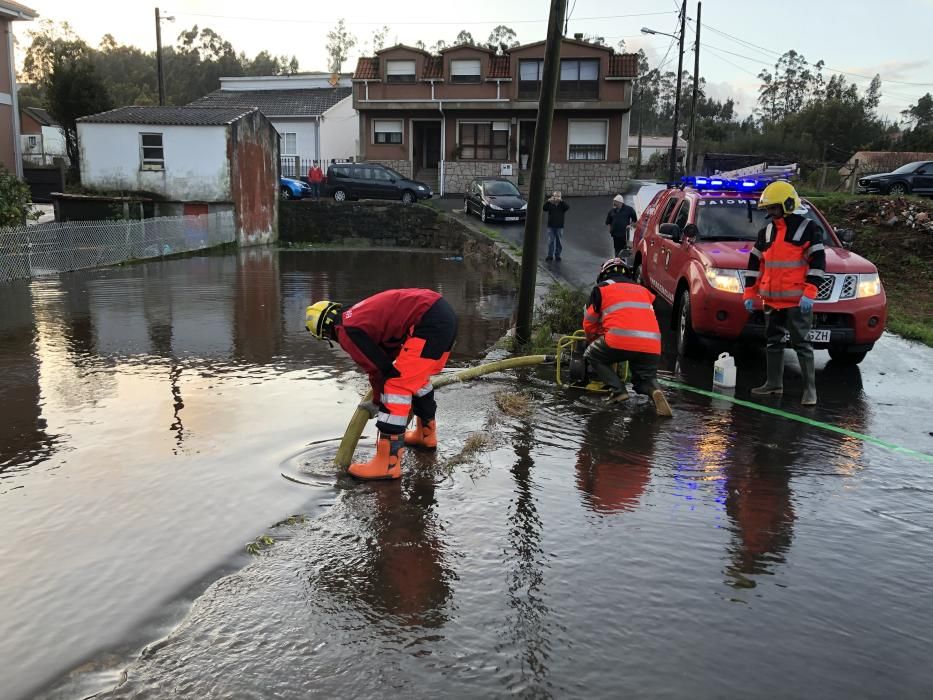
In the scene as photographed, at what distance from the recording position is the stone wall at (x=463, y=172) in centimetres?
3988

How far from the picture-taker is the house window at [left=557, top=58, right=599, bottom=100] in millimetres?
39344

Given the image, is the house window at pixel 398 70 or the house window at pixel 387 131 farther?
the house window at pixel 387 131

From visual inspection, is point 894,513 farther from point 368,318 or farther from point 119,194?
point 119,194

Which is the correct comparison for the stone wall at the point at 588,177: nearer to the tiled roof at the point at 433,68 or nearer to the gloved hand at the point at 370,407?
the tiled roof at the point at 433,68

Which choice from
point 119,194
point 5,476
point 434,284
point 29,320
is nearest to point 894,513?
point 5,476

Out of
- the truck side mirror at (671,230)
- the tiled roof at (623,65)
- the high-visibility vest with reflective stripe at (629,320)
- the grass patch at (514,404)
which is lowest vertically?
the grass patch at (514,404)

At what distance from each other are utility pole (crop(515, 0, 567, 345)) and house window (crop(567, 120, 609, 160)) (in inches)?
1256

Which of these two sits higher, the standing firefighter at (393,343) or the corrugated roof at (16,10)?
the corrugated roof at (16,10)

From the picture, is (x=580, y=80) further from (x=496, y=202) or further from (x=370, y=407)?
(x=370, y=407)

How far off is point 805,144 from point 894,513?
185 ft

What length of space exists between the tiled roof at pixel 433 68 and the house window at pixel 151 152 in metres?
17.5

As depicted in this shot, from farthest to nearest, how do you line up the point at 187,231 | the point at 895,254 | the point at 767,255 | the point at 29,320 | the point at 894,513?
the point at 187,231
the point at 895,254
the point at 29,320
the point at 767,255
the point at 894,513

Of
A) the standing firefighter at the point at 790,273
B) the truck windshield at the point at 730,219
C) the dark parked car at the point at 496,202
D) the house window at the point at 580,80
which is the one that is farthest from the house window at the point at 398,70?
the standing firefighter at the point at 790,273

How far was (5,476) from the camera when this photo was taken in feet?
18.4
